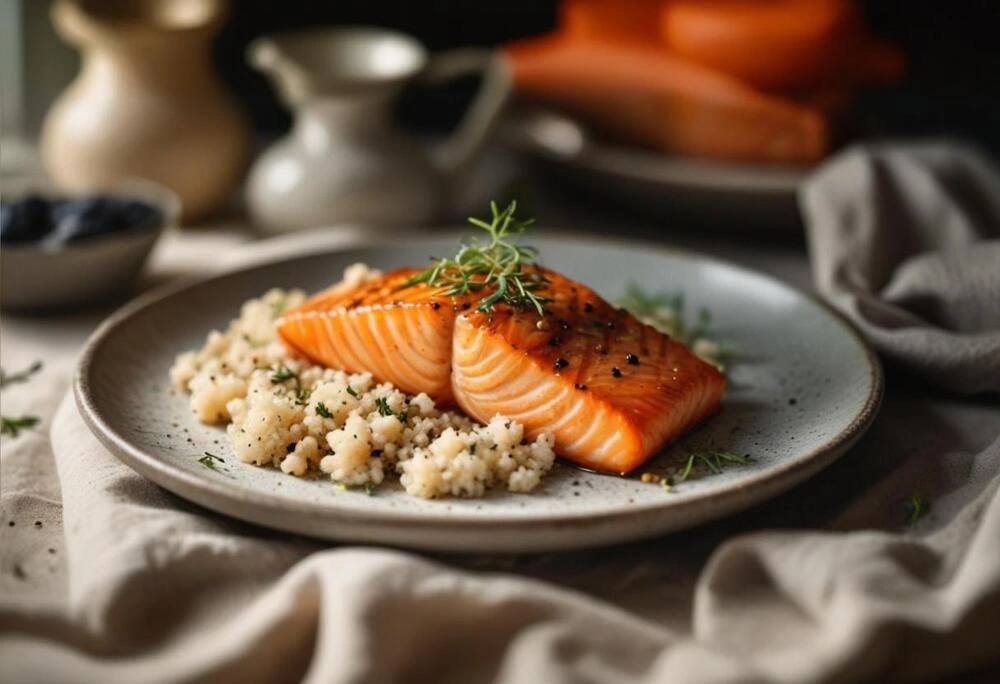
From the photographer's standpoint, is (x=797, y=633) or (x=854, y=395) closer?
(x=797, y=633)

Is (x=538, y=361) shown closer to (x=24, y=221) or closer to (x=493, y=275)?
(x=493, y=275)

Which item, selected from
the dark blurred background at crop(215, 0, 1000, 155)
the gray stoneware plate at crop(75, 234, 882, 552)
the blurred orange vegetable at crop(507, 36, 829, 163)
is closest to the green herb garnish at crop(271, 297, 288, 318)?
the gray stoneware plate at crop(75, 234, 882, 552)

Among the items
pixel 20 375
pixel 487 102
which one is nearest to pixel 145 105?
pixel 487 102

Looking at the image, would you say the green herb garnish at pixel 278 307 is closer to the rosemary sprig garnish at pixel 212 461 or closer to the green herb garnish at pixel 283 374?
the green herb garnish at pixel 283 374

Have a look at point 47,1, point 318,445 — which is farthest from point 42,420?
point 47,1

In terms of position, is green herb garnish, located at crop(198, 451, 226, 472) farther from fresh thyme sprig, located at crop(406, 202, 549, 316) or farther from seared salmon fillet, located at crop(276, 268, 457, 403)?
fresh thyme sprig, located at crop(406, 202, 549, 316)

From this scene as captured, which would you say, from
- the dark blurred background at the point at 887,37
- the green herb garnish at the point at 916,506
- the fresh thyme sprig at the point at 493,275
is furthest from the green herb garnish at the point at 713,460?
the dark blurred background at the point at 887,37

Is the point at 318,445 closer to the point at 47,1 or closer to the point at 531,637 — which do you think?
the point at 531,637
